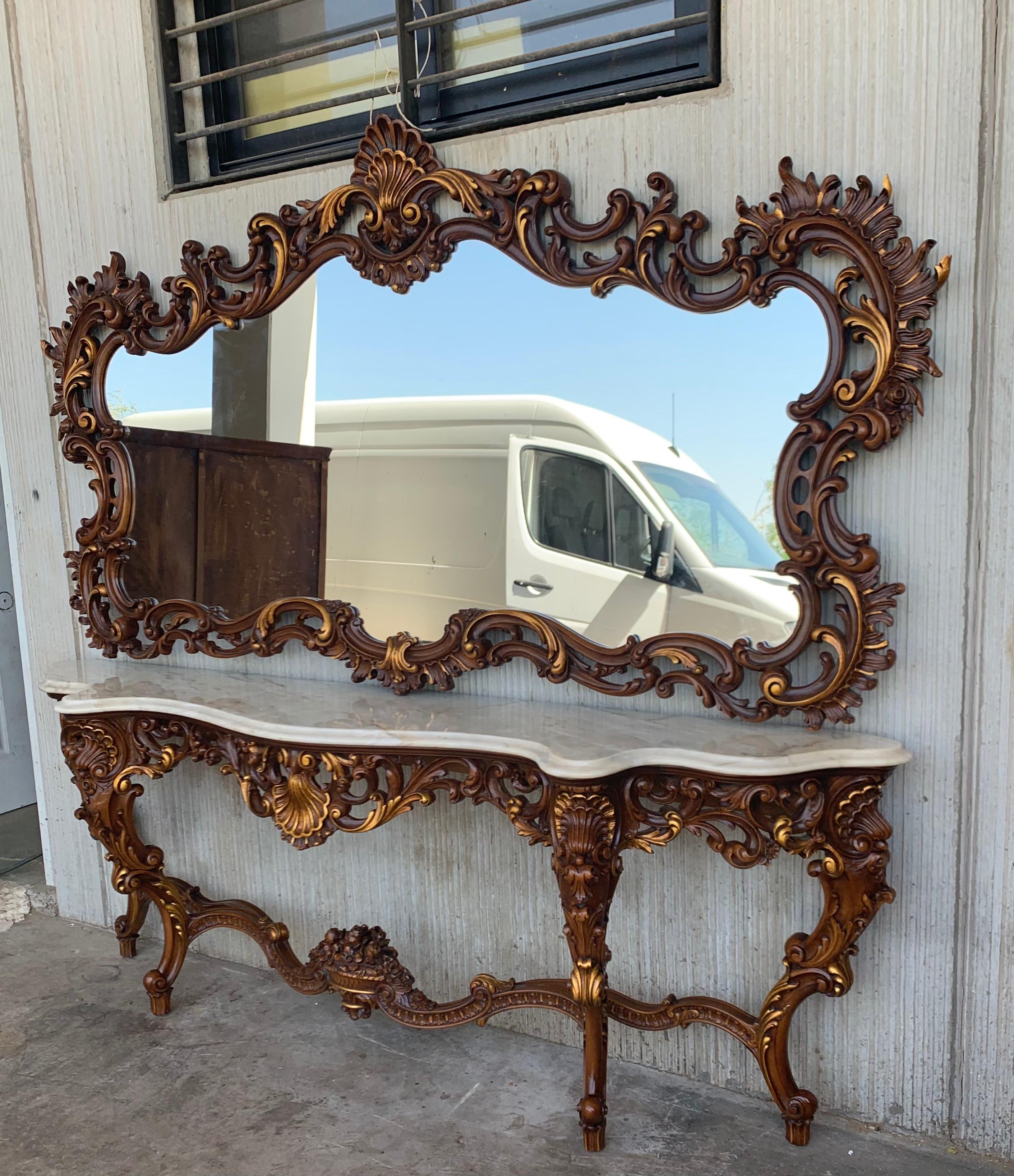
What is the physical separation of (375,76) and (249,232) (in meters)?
0.50

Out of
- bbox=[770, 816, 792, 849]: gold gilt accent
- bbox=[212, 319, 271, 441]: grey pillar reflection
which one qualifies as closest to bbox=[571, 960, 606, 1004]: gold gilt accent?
bbox=[770, 816, 792, 849]: gold gilt accent

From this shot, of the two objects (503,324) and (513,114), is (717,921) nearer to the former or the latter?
(503,324)

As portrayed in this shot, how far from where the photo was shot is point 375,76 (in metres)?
2.41

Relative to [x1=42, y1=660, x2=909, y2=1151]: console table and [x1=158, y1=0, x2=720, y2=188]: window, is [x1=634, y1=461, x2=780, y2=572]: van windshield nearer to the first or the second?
[x1=42, y1=660, x2=909, y2=1151]: console table

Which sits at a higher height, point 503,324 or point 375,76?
point 375,76

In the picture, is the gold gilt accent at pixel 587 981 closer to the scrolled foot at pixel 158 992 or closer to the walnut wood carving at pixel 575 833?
the walnut wood carving at pixel 575 833

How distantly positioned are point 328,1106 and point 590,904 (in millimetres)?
850

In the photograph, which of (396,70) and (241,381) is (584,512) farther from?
(396,70)

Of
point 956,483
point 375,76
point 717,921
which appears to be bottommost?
point 717,921

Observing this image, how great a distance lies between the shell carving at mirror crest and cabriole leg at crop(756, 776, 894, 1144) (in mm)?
208

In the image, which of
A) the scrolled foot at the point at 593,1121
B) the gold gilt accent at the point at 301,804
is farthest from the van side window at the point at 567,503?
the scrolled foot at the point at 593,1121

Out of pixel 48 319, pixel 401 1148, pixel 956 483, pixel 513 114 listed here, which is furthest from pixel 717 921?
pixel 48 319

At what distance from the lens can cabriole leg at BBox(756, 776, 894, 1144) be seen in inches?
71.1

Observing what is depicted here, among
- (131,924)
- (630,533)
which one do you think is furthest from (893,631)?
(131,924)
